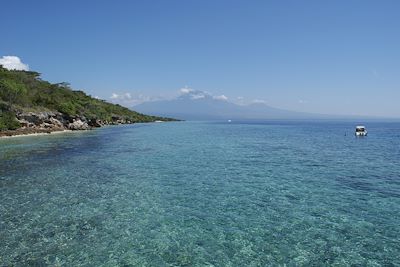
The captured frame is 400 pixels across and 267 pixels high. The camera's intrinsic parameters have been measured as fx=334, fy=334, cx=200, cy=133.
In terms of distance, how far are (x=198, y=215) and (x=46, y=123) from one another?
275ft

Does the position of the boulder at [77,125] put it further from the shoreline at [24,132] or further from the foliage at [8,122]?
the foliage at [8,122]

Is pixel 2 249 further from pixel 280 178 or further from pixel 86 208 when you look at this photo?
pixel 280 178

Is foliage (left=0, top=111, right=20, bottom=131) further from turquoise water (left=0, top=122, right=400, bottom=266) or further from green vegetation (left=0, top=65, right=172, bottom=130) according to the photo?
turquoise water (left=0, top=122, right=400, bottom=266)

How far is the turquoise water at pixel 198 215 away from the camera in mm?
14891

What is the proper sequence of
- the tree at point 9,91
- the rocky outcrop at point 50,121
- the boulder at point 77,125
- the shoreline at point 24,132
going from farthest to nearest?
the boulder at point 77,125, the tree at point 9,91, the rocky outcrop at point 50,121, the shoreline at point 24,132

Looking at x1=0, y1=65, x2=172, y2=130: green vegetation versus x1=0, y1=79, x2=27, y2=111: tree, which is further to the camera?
x1=0, y1=79, x2=27, y2=111: tree

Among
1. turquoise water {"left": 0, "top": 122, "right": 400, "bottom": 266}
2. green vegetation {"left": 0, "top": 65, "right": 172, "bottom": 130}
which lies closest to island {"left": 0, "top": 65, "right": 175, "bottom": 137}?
green vegetation {"left": 0, "top": 65, "right": 172, "bottom": 130}

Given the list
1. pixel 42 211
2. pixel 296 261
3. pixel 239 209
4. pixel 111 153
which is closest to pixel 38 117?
pixel 111 153

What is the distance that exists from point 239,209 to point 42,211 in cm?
1243

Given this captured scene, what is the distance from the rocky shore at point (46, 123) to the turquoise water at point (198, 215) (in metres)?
47.6

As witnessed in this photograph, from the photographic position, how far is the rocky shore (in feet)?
267

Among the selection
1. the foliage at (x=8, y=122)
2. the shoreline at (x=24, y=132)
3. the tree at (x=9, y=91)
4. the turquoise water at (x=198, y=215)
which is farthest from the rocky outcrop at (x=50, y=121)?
the turquoise water at (x=198, y=215)

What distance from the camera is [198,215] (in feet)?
67.2

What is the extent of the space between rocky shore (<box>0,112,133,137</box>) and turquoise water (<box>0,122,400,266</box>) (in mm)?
47597
